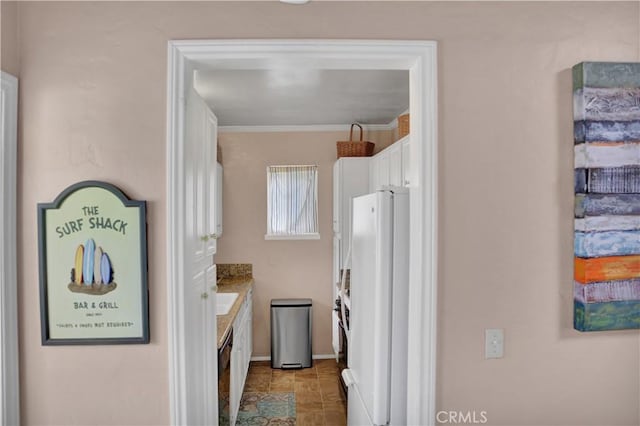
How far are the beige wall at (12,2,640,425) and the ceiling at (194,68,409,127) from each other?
0.94 m

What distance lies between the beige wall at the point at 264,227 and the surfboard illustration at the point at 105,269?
2.94 metres

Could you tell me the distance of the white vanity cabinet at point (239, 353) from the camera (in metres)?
2.92

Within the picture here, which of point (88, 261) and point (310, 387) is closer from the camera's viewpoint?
point (88, 261)

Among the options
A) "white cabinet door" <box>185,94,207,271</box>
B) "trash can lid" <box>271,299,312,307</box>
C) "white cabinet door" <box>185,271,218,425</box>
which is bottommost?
"trash can lid" <box>271,299,312,307</box>

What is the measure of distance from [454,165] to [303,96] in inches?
79.1

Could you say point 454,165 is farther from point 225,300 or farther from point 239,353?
point 225,300

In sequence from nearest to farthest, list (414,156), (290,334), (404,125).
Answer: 1. (414,156)
2. (404,125)
3. (290,334)

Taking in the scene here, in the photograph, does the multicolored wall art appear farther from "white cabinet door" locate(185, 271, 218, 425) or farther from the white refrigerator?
"white cabinet door" locate(185, 271, 218, 425)

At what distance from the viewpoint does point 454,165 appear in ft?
4.81

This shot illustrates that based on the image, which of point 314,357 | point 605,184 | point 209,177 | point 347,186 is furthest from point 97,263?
point 314,357

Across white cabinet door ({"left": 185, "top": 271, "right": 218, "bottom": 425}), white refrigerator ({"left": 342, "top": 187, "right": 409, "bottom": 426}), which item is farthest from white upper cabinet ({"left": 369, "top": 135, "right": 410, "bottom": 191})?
white cabinet door ({"left": 185, "top": 271, "right": 218, "bottom": 425})

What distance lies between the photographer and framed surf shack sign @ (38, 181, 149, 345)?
4.65 feet

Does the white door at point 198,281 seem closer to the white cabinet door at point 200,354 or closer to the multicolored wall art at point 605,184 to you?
the white cabinet door at point 200,354

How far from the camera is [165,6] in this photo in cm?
143
